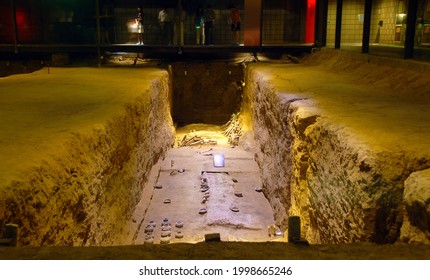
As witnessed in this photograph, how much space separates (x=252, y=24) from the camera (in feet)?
44.6

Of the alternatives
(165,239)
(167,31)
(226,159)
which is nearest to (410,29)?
(226,159)

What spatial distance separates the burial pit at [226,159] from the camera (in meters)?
3.68

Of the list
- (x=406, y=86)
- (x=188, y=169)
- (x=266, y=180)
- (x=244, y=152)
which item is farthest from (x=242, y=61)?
(x=406, y=86)

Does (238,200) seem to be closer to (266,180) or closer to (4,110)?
(266,180)

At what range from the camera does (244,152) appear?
11320mm

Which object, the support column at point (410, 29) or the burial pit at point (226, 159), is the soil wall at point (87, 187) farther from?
the support column at point (410, 29)

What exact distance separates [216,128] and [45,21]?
6902mm

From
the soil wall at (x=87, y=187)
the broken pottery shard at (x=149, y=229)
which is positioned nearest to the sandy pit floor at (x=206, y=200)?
the broken pottery shard at (x=149, y=229)

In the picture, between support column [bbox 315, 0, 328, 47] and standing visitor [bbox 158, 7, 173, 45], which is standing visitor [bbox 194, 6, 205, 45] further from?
support column [bbox 315, 0, 328, 47]

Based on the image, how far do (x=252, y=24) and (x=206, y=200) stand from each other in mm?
7254

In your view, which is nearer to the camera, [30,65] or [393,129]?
[393,129]

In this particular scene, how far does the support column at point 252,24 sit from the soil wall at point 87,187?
585 centimetres

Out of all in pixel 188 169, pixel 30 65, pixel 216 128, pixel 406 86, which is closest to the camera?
pixel 406 86

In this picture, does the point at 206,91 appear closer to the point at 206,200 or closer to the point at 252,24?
the point at 252,24
